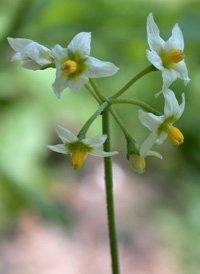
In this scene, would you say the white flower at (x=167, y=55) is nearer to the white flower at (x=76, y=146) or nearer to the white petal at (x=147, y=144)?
the white petal at (x=147, y=144)

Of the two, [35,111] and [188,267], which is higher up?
[35,111]

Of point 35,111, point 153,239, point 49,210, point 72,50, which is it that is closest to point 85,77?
point 72,50

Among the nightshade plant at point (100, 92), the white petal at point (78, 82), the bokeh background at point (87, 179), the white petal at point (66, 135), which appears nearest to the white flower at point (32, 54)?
the nightshade plant at point (100, 92)

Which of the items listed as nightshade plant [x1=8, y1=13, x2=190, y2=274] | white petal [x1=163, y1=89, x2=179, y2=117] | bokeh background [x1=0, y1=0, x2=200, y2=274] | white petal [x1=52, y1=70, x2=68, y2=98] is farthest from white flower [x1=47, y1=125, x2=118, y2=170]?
bokeh background [x1=0, y1=0, x2=200, y2=274]

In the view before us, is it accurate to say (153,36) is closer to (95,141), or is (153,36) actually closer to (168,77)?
(168,77)

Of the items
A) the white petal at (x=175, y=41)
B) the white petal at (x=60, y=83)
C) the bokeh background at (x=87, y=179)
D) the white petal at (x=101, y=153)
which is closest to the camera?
the white petal at (x=101, y=153)

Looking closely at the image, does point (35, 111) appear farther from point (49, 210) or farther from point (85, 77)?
point (85, 77)

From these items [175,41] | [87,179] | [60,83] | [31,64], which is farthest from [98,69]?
[87,179]
